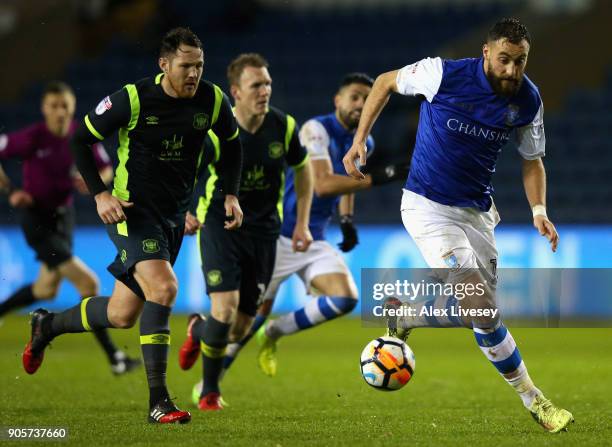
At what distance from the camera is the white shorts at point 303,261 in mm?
7570

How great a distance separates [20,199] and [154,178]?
11.8 feet

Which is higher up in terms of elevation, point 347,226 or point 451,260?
point 451,260

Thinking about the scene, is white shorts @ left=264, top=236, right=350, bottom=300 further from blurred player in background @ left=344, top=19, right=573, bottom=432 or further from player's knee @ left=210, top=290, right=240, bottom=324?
blurred player in background @ left=344, top=19, right=573, bottom=432

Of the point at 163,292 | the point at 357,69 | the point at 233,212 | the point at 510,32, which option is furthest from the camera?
the point at 357,69

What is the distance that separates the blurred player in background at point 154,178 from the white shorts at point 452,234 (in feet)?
3.50

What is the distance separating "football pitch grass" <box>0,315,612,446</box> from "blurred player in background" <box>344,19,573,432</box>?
1.61 ft

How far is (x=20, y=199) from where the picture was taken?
29.2 ft

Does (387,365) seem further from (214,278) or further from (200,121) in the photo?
(200,121)

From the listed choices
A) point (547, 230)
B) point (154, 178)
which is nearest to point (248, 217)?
point (154, 178)

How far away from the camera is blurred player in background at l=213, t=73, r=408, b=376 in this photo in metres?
7.36

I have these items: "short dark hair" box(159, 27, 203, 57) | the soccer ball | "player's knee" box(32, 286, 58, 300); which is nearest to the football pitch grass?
the soccer ball

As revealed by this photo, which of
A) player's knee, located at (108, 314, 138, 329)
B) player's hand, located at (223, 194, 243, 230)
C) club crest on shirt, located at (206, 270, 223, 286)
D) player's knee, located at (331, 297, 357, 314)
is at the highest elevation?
player's hand, located at (223, 194, 243, 230)

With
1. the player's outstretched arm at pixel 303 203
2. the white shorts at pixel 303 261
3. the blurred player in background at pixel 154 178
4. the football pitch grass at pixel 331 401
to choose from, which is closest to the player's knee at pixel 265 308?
the white shorts at pixel 303 261

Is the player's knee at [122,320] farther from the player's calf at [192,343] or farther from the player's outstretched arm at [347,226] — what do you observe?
the player's outstretched arm at [347,226]
